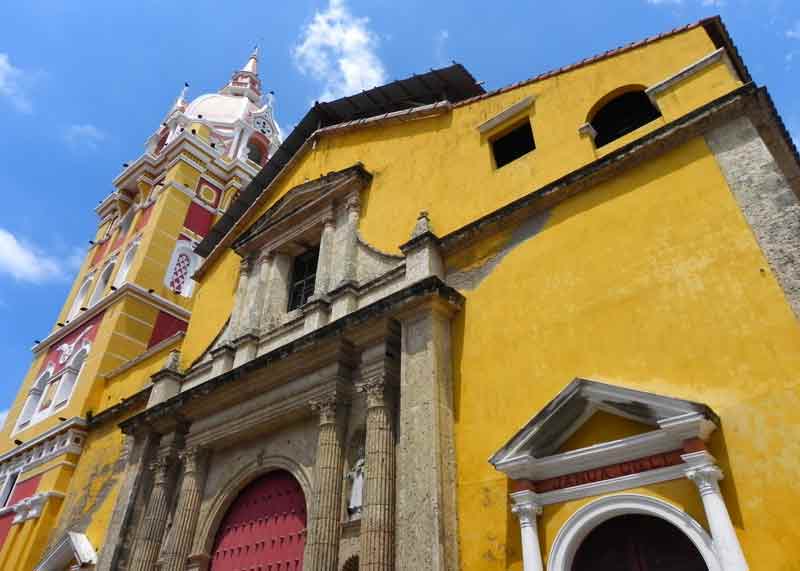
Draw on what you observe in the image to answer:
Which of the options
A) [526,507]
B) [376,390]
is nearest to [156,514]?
[376,390]

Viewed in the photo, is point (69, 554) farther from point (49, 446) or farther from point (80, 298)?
point (80, 298)

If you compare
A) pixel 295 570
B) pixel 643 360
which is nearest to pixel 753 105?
pixel 643 360

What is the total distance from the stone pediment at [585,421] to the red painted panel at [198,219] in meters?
16.6

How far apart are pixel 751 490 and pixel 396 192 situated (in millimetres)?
7486

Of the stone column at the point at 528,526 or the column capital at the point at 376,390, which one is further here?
the column capital at the point at 376,390

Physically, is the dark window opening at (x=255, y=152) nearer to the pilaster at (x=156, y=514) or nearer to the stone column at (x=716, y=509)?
the pilaster at (x=156, y=514)

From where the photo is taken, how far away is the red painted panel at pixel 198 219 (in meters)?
20.5

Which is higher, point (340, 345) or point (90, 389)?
point (90, 389)

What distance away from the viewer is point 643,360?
6254mm

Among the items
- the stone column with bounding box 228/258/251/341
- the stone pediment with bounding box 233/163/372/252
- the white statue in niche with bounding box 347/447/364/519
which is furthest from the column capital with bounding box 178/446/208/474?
the stone pediment with bounding box 233/163/372/252

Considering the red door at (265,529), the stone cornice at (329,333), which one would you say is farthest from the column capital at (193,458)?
the red door at (265,529)

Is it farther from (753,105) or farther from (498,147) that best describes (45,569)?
(753,105)

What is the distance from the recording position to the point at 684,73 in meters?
7.76

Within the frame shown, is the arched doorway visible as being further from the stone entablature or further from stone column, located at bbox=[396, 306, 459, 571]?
the stone entablature
